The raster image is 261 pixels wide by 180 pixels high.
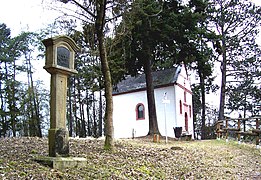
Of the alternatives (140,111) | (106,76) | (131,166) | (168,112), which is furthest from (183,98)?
(131,166)

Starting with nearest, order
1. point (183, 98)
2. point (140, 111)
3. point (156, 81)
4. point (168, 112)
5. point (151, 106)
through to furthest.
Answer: point (151, 106) → point (168, 112) → point (156, 81) → point (140, 111) → point (183, 98)

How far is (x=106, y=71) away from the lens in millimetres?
9219

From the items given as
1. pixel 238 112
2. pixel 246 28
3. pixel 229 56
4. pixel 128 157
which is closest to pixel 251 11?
pixel 246 28

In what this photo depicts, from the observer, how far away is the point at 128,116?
89.4ft

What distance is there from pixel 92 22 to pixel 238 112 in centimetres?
2731

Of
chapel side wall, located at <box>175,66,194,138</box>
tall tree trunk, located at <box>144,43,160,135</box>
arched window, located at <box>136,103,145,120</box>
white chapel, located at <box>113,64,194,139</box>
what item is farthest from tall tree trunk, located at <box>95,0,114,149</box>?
arched window, located at <box>136,103,145,120</box>

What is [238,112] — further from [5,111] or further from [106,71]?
[106,71]

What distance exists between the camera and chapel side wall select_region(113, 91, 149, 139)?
26.2 m

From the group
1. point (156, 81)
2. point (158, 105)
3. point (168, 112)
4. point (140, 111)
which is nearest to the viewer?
point (168, 112)

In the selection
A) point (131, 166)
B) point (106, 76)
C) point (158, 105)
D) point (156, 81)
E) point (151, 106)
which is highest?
point (156, 81)

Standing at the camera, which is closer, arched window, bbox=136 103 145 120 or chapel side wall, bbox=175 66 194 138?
chapel side wall, bbox=175 66 194 138

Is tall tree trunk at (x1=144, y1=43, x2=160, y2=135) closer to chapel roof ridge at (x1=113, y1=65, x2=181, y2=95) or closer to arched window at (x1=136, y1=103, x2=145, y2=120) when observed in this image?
chapel roof ridge at (x1=113, y1=65, x2=181, y2=95)

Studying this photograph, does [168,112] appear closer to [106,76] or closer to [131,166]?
[106,76]

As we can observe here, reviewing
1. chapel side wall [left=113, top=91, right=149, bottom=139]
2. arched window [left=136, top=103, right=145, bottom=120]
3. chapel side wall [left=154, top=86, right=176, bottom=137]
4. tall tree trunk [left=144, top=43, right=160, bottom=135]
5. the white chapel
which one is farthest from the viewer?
arched window [left=136, top=103, right=145, bottom=120]
